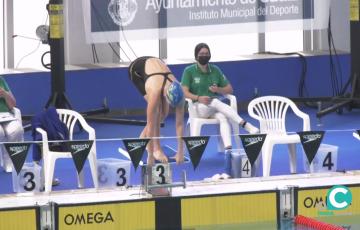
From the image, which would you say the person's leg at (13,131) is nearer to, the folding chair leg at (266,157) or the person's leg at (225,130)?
the person's leg at (225,130)

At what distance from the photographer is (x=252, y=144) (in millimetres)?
7973

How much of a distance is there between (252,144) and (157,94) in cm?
133

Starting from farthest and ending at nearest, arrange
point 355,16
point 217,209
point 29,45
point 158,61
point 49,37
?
1. point 29,45
2. point 355,16
3. point 49,37
4. point 158,61
5. point 217,209

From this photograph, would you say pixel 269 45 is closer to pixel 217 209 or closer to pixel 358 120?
pixel 358 120

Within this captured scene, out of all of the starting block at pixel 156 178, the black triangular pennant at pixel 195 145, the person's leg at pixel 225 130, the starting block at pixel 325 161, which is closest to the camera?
the starting block at pixel 156 178

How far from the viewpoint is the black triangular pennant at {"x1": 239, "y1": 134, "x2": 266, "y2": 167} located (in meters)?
7.95

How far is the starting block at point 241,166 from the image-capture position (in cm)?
833

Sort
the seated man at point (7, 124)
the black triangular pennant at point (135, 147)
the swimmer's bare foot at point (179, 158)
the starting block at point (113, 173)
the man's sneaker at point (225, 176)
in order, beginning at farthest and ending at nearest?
the seated man at point (7, 124), the swimmer's bare foot at point (179, 158), the man's sneaker at point (225, 176), the starting block at point (113, 173), the black triangular pennant at point (135, 147)

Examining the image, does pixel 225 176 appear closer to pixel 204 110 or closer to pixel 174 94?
pixel 174 94

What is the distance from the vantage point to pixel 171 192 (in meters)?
7.43

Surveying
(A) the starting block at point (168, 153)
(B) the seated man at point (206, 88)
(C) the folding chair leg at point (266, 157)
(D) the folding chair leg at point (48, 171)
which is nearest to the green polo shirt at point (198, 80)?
(B) the seated man at point (206, 88)

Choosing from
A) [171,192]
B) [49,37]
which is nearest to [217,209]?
[171,192]

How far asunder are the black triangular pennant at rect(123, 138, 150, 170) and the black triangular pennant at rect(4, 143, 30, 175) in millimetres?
692

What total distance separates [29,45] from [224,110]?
11.4 feet
